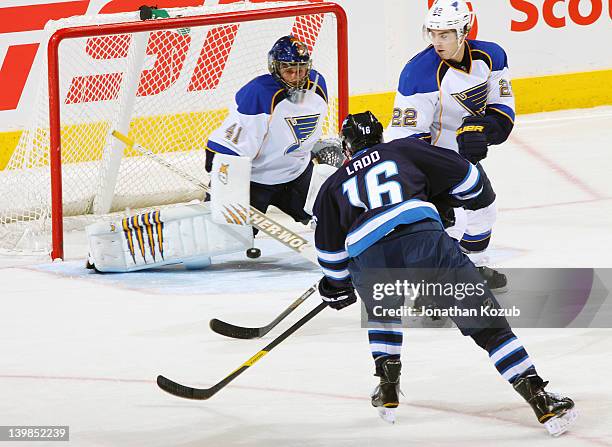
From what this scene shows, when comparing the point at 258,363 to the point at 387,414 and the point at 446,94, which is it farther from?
the point at 446,94

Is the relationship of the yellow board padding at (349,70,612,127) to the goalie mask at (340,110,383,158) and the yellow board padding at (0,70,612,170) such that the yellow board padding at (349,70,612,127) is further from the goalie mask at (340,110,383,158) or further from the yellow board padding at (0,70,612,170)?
the goalie mask at (340,110,383,158)

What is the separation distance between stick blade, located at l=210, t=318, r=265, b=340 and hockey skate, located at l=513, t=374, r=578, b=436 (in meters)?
1.23

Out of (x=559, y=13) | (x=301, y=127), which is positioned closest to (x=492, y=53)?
(x=301, y=127)

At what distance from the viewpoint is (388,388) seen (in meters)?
3.38

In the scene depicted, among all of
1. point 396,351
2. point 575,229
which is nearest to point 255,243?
point 575,229

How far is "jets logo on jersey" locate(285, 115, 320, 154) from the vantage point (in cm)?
516

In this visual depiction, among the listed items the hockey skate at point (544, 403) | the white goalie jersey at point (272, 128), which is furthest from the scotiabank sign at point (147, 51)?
the hockey skate at point (544, 403)

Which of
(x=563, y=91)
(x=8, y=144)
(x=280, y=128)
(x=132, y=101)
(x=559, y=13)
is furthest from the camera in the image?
(x=563, y=91)

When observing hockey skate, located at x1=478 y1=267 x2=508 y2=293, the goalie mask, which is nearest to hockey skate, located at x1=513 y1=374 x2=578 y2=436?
the goalie mask

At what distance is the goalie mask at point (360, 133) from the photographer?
3.43 metres

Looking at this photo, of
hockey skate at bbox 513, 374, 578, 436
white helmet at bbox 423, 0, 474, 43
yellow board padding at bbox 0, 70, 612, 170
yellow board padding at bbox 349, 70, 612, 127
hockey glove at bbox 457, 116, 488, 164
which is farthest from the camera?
yellow board padding at bbox 349, 70, 612, 127

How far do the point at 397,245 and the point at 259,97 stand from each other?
6.12 ft

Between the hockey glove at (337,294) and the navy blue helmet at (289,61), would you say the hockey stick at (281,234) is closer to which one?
the navy blue helmet at (289,61)

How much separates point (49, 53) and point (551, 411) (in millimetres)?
2785
